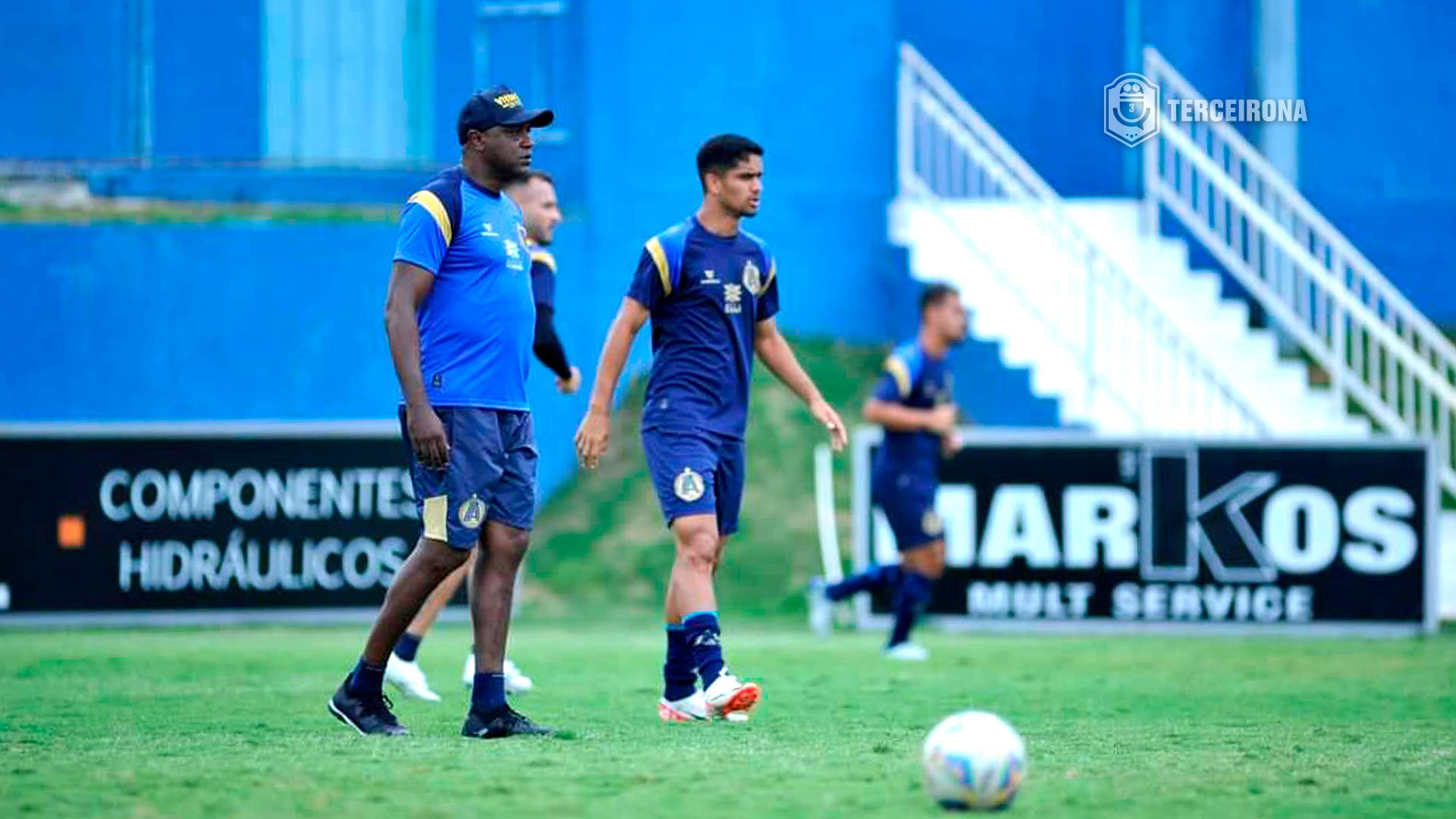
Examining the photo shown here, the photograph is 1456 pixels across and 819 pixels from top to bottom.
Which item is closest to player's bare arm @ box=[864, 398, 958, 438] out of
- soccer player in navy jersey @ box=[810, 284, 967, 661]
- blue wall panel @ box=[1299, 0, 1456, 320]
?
soccer player in navy jersey @ box=[810, 284, 967, 661]

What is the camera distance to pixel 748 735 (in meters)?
9.20

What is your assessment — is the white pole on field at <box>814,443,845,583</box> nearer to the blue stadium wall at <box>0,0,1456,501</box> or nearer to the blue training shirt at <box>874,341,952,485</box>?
the blue stadium wall at <box>0,0,1456,501</box>

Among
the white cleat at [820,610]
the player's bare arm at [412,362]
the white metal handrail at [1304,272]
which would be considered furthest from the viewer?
the white metal handrail at [1304,272]

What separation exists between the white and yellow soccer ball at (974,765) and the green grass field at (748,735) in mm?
117

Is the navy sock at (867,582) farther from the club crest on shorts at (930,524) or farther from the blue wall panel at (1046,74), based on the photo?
the blue wall panel at (1046,74)

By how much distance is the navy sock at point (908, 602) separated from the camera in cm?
1443

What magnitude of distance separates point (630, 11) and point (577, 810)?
48.1 ft

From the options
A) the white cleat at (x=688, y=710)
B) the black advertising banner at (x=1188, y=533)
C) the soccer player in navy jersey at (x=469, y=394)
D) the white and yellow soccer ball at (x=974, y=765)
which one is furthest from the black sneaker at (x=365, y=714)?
the black advertising banner at (x=1188, y=533)

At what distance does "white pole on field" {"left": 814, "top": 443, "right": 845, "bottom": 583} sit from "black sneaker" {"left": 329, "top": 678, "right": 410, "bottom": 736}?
9.66m

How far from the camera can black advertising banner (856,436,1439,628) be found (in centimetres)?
1678

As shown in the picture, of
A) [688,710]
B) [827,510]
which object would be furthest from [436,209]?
[827,510]

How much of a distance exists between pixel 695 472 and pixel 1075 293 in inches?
422

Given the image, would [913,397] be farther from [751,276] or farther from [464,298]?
[464,298]

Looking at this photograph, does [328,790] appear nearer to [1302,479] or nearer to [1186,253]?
[1302,479]
